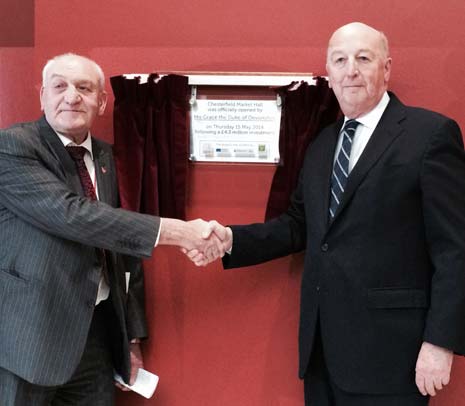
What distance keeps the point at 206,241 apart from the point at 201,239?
0.02 metres

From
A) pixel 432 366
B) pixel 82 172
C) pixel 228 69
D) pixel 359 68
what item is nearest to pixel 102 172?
pixel 82 172

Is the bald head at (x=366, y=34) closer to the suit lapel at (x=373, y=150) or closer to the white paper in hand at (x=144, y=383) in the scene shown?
the suit lapel at (x=373, y=150)

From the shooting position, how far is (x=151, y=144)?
1.81 m

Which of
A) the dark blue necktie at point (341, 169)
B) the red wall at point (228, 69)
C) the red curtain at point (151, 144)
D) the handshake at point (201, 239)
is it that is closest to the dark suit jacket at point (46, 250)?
the handshake at point (201, 239)

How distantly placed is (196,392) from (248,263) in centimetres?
59

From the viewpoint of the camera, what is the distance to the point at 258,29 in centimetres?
181

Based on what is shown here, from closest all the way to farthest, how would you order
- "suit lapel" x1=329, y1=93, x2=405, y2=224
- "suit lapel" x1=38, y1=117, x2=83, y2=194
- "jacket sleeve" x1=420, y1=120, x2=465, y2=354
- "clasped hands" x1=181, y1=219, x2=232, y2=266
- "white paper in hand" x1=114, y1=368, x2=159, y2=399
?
"jacket sleeve" x1=420, y1=120, x2=465, y2=354 < "suit lapel" x1=329, y1=93, x2=405, y2=224 < "suit lapel" x1=38, y1=117, x2=83, y2=194 < "clasped hands" x1=181, y1=219, x2=232, y2=266 < "white paper in hand" x1=114, y1=368, x2=159, y2=399

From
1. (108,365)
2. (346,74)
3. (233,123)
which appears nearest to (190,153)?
(233,123)

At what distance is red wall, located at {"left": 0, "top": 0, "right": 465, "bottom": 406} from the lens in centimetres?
176

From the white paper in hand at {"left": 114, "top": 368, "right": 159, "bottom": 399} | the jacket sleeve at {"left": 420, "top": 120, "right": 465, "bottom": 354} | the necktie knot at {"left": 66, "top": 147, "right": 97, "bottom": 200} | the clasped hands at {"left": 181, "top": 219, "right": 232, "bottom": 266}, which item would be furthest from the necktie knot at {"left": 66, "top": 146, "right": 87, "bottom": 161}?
the jacket sleeve at {"left": 420, "top": 120, "right": 465, "bottom": 354}

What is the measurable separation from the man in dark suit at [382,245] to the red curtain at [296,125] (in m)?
0.15

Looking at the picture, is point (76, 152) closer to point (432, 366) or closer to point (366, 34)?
point (366, 34)

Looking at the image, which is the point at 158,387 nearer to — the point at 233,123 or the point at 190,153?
the point at 190,153

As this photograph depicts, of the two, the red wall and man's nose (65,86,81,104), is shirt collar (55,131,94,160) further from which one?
the red wall
